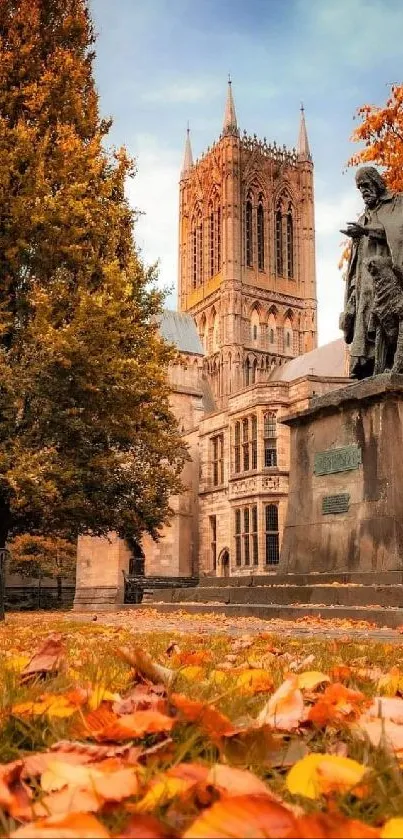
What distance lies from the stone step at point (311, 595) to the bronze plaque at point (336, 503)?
1.16 meters

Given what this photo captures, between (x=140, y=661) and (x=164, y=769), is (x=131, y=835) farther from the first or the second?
(x=140, y=661)

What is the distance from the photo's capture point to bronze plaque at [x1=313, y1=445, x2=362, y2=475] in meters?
10.2

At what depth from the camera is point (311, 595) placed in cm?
932

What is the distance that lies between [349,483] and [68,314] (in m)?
10.0

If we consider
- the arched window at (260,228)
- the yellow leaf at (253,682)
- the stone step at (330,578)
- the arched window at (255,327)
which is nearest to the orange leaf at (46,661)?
the yellow leaf at (253,682)

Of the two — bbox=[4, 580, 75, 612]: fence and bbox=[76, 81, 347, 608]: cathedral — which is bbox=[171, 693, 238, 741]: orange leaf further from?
bbox=[76, 81, 347, 608]: cathedral

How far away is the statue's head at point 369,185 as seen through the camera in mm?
A: 11555

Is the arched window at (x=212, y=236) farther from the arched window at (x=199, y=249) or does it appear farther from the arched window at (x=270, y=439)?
the arched window at (x=270, y=439)

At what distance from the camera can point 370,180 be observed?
11547mm

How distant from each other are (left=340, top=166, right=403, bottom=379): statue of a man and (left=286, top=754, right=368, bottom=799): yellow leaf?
9.99 m

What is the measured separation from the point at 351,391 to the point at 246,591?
311 centimetres

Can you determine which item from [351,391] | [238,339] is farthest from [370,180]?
[238,339]

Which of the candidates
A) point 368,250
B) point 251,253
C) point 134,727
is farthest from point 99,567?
A: point 251,253

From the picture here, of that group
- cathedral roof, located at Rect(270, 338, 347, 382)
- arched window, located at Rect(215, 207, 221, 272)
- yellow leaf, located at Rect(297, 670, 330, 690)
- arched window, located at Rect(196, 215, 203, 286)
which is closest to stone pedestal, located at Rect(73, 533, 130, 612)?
cathedral roof, located at Rect(270, 338, 347, 382)
